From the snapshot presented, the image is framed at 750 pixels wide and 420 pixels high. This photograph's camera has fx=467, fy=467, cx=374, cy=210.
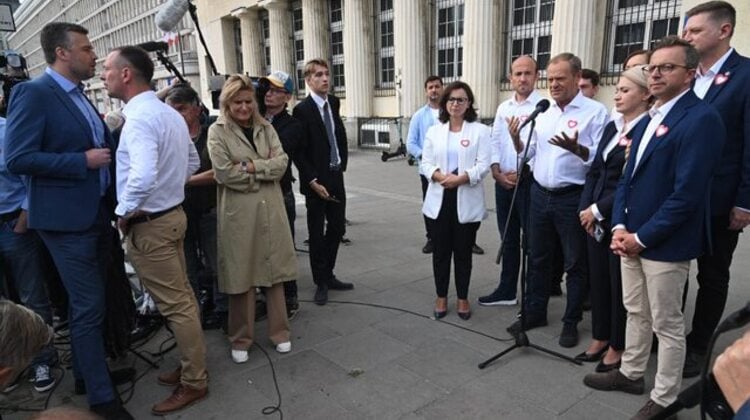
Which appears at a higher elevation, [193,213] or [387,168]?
[193,213]

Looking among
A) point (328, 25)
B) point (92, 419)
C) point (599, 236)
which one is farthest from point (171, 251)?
point (328, 25)

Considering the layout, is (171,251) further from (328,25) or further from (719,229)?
(328,25)

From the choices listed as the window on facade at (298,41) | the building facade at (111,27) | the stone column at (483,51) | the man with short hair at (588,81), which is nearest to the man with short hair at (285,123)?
the man with short hair at (588,81)

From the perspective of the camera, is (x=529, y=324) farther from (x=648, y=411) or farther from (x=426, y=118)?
(x=426, y=118)

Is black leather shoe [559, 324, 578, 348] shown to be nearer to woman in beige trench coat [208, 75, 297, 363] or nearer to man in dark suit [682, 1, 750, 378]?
man in dark suit [682, 1, 750, 378]

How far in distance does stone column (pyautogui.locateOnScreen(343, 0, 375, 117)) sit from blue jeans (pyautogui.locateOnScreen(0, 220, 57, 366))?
16065 mm

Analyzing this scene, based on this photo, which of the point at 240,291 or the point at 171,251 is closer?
the point at 171,251

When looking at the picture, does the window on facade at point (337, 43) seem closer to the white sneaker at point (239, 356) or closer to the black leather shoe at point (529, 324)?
the black leather shoe at point (529, 324)

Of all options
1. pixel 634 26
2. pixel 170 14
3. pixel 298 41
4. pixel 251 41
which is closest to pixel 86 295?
pixel 170 14

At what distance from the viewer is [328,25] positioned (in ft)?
65.5

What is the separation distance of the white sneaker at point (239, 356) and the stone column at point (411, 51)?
45.1 feet

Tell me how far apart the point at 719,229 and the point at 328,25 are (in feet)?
63.0

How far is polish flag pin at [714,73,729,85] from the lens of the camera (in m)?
2.89

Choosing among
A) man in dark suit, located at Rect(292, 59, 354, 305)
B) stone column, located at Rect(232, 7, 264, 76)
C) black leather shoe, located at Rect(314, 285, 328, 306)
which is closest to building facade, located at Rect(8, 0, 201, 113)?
stone column, located at Rect(232, 7, 264, 76)
